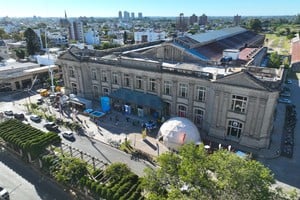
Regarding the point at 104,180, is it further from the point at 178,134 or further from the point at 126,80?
the point at 126,80

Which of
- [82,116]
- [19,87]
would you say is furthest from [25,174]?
[19,87]

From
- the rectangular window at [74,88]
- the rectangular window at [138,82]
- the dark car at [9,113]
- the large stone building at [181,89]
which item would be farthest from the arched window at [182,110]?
the dark car at [9,113]

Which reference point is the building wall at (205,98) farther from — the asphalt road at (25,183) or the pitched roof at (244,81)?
the asphalt road at (25,183)

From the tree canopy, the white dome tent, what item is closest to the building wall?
the white dome tent

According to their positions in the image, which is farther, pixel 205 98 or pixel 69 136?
pixel 69 136

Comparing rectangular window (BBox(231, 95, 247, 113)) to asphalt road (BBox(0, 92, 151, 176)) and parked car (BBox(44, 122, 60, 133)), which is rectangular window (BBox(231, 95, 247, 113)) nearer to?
asphalt road (BBox(0, 92, 151, 176))

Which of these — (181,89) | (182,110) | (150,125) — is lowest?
(150,125)

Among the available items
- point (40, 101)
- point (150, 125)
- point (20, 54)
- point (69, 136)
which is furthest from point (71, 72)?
point (20, 54)

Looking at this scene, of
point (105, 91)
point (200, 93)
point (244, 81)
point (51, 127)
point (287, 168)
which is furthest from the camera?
point (105, 91)
